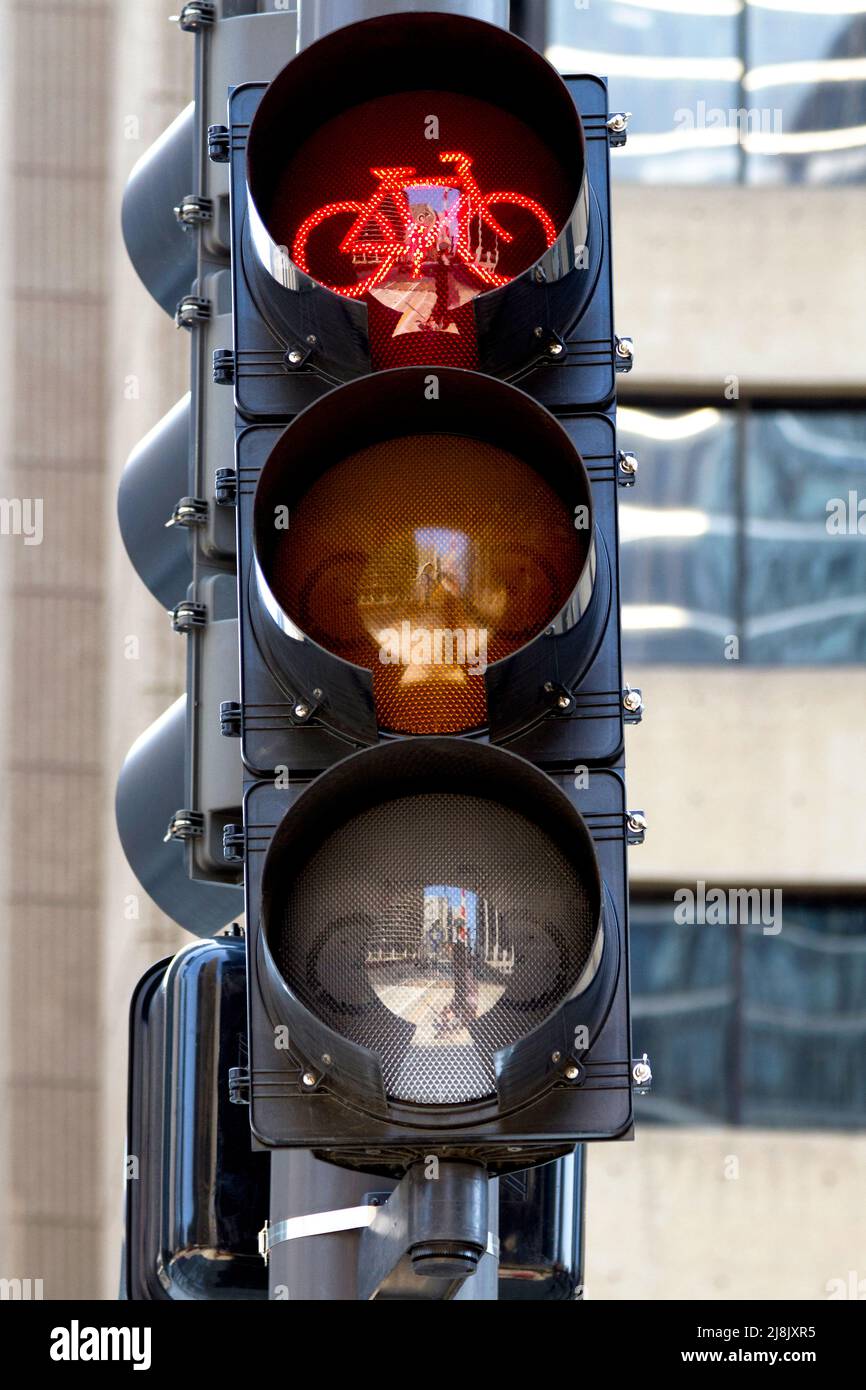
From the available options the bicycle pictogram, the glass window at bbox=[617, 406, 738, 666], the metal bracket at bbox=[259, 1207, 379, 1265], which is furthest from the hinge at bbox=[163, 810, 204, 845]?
the glass window at bbox=[617, 406, 738, 666]

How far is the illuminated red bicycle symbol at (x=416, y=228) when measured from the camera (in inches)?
109

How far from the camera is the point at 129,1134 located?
11.4 ft

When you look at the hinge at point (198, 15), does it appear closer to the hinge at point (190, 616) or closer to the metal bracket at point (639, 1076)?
the hinge at point (190, 616)

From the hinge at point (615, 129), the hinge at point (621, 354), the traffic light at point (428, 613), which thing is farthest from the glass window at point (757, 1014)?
the traffic light at point (428, 613)

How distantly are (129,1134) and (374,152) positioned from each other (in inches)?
60.2

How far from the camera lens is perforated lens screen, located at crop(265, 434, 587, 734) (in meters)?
2.63

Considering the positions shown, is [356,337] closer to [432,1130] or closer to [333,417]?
[333,417]

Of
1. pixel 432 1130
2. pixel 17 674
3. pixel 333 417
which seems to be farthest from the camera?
pixel 17 674

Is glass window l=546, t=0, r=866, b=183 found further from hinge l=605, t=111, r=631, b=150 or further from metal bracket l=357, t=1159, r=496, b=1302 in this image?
metal bracket l=357, t=1159, r=496, b=1302

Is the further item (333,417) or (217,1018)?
(217,1018)

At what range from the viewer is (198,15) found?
12.9 ft

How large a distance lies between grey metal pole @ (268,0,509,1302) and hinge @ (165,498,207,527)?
0.88 meters
